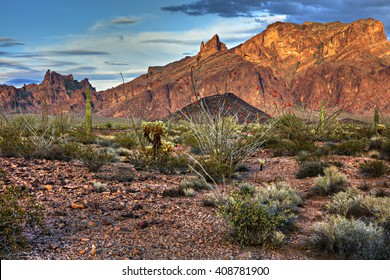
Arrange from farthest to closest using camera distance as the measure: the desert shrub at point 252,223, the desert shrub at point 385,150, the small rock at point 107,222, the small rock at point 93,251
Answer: the desert shrub at point 385,150, the small rock at point 107,222, the desert shrub at point 252,223, the small rock at point 93,251

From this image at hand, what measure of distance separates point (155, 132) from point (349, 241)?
25.3 feet

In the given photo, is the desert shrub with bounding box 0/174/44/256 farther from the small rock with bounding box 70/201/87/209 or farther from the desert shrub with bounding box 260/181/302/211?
the desert shrub with bounding box 260/181/302/211

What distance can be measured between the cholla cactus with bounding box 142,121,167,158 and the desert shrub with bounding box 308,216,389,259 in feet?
23.0

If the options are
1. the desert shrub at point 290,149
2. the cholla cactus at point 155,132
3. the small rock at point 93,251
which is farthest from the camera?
the desert shrub at point 290,149

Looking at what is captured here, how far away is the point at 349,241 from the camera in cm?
592

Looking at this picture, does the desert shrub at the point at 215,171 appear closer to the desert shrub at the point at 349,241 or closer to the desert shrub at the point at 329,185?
the desert shrub at the point at 329,185

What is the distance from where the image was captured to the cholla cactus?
40.6 ft

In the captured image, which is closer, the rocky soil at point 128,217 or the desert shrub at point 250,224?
the rocky soil at point 128,217

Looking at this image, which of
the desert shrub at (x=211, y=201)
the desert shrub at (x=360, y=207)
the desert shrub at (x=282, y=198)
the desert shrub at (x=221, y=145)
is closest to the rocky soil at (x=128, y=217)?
the desert shrub at (x=211, y=201)

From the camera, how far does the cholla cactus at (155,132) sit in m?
12.4

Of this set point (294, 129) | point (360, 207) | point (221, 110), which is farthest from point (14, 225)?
point (294, 129)

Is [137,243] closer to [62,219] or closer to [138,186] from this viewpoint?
[62,219]

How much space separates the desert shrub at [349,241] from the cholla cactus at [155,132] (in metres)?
7.02
